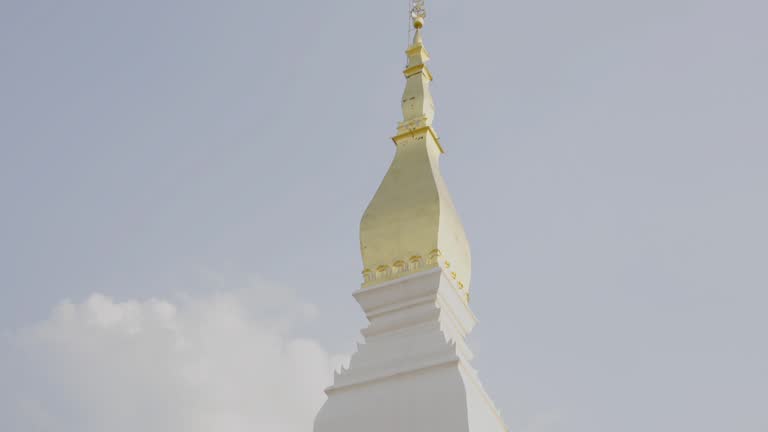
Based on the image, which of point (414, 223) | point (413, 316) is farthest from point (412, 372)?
point (414, 223)

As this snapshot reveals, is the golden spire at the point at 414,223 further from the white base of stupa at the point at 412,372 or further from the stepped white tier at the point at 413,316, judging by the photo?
the white base of stupa at the point at 412,372

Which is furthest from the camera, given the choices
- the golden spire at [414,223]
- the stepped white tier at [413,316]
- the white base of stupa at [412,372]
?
the golden spire at [414,223]

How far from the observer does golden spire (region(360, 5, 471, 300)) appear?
15.9 metres

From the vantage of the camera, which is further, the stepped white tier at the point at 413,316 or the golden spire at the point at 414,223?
the golden spire at the point at 414,223

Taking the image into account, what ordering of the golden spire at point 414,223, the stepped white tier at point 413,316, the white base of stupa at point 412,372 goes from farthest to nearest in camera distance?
1. the golden spire at point 414,223
2. the stepped white tier at point 413,316
3. the white base of stupa at point 412,372

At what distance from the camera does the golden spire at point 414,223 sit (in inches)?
625

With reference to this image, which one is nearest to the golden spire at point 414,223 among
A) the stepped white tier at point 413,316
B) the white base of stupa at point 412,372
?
the stepped white tier at point 413,316

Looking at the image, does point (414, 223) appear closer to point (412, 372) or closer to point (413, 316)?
point (413, 316)

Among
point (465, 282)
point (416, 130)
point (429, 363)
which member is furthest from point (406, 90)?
point (429, 363)

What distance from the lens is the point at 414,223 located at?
1617cm

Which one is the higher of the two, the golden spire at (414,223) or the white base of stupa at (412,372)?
the golden spire at (414,223)

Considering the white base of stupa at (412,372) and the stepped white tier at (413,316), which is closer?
the white base of stupa at (412,372)

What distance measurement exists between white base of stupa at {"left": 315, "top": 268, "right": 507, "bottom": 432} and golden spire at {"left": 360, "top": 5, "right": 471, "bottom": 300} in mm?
290

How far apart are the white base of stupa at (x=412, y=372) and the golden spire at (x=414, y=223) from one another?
29cm
